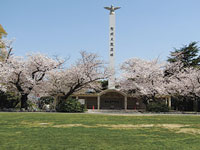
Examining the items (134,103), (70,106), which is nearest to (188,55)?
(134,103)

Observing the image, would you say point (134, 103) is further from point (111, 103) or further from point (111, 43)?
point (111, 43)

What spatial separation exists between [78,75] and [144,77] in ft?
28.7

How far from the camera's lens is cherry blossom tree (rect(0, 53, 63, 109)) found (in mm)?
24359

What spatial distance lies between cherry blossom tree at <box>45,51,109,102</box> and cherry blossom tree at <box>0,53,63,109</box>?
119 centimetres

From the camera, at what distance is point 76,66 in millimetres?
26109

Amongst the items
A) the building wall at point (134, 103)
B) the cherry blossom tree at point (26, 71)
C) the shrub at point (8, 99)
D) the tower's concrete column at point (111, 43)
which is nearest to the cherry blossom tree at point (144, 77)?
the tower's concrete column at point (111, 43)

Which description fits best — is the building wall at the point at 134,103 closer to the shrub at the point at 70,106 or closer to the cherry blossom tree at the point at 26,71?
the shrub at the point at 70,106

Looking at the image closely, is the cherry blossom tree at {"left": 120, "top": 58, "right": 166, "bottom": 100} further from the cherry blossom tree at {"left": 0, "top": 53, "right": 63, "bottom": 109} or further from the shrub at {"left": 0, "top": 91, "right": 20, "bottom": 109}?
the shrub at {"left": 0, "top": 91, "right": 20, "bottom": 109}

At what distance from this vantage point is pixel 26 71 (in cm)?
2492

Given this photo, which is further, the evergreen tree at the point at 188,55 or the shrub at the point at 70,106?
the evergreen tree at the point at 188,55

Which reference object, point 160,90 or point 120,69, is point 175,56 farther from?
point 160,90

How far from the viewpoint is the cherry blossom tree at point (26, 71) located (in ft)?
79.9

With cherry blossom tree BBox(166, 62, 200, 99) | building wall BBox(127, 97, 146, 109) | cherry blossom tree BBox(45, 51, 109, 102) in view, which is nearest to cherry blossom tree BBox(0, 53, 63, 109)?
cherry blossom tree BBox(45, 51, 109, 102)

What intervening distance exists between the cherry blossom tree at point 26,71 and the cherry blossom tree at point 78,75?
1186mm
